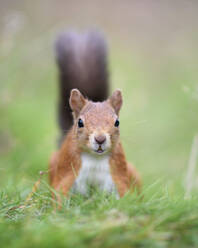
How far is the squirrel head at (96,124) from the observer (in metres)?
2.79

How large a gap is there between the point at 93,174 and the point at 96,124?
343 mm

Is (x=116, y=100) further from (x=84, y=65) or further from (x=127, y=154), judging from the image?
(x=127, y=154)

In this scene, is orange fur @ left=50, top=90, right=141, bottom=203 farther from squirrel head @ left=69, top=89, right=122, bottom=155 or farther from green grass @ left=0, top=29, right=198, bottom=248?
green grass @ left=0, top=29, right=198, bottom=248

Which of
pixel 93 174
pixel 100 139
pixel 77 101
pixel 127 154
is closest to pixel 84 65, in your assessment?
pixel 77 101

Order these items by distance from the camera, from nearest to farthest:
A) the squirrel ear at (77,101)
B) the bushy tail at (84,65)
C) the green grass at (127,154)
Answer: the green grass at (127,154), the squirrel ear at (77,101), the bushy tail at (84,65)

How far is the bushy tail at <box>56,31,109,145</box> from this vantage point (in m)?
4.05

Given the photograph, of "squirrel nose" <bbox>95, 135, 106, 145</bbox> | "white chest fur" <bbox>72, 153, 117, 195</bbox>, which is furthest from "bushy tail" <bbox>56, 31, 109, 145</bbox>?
"squirrel nose" <bbox>95, 135, 106, 145</bbox>

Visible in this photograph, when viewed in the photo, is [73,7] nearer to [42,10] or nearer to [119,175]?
[42,10]

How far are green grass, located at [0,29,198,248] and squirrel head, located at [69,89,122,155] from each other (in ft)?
0.74

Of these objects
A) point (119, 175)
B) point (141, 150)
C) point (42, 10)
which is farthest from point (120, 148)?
point (42, 10)

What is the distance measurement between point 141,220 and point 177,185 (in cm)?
220

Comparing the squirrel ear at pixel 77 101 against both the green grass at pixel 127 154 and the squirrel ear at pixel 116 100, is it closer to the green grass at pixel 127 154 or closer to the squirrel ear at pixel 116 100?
the squirrel ear at pixel 116 100

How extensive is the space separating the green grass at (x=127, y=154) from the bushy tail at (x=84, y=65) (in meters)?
0.50

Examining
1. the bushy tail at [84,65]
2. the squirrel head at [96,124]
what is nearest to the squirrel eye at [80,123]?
the squirrel head at [96,124]
